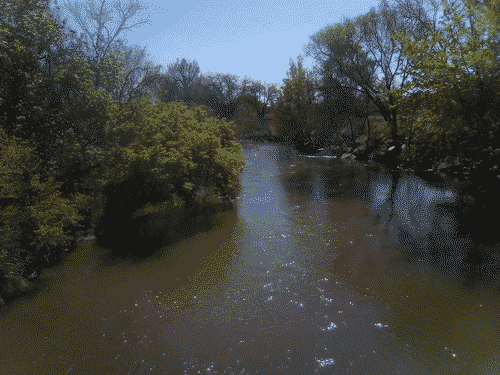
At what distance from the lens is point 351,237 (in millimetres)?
8289

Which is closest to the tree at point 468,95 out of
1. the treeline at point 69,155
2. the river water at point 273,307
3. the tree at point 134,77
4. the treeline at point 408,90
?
the treeline at point 408,90

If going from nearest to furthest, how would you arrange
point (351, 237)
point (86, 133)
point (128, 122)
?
point (351, 237), point (86, 133), point (128, 122)

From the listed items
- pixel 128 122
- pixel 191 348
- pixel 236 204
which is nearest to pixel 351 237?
pixel 236 204

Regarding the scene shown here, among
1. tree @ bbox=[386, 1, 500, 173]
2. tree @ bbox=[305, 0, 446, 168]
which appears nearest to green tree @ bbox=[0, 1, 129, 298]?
tree @ bbox=[386, 1, 500, 173]

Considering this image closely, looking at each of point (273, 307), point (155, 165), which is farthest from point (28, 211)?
point (273, 307)

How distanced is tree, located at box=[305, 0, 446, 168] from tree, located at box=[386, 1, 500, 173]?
30.8ft

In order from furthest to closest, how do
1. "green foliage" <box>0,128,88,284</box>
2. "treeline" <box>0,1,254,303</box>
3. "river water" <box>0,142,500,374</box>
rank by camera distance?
"treeline" <box>0,1,254,303</box> → "green foliage" <box>0,128,88,284</box> → "river water" <box>0,142,500,374</box>

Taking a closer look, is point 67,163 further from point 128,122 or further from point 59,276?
point 59,276

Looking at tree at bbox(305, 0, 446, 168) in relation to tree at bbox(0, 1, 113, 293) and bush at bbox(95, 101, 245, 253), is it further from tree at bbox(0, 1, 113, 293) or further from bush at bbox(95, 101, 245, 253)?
tree at bbox(0, 1, 113, 293)

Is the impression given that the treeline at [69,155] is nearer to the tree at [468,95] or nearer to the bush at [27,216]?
the bush at [27,216]

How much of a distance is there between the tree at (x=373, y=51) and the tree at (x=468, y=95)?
9.40 metres

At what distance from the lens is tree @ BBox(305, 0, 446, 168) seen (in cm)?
1997

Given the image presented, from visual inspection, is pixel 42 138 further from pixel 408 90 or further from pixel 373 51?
pixel 373 51

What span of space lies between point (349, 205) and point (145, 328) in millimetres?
8705
